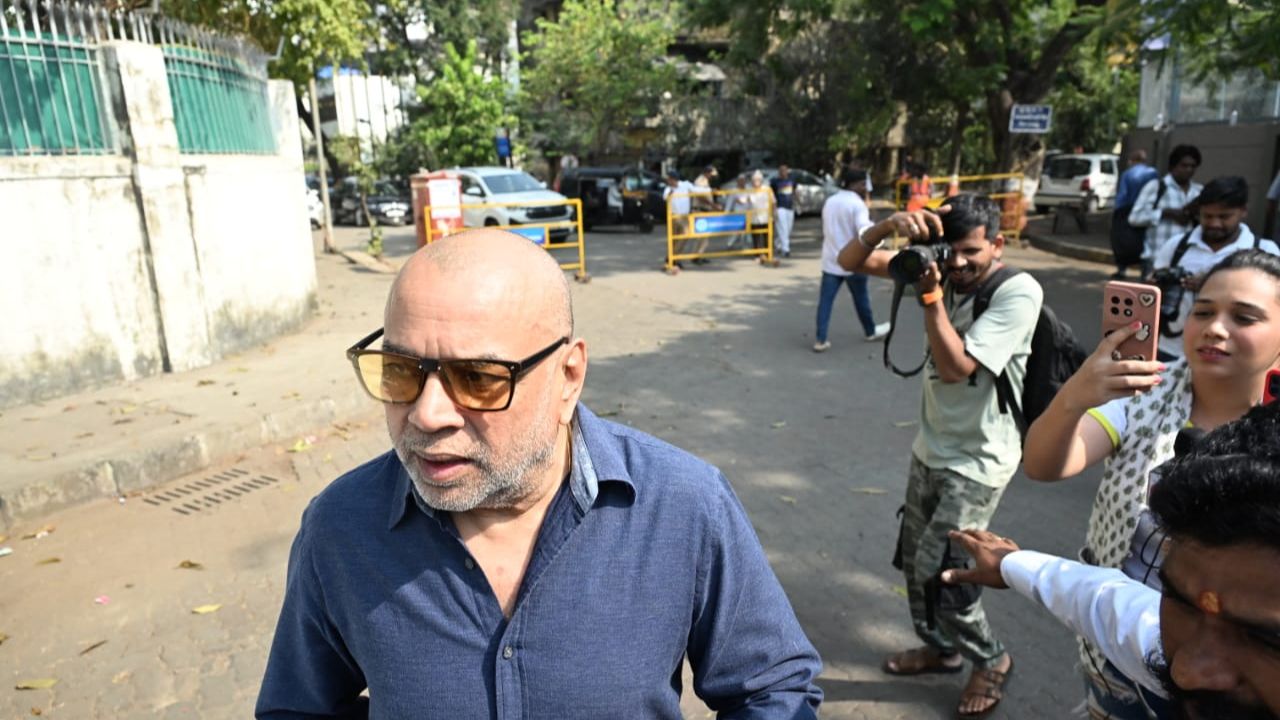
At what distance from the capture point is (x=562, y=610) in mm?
1562

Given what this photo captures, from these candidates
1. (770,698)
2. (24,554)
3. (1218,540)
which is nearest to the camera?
(1218,540)

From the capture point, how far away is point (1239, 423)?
1380 mm

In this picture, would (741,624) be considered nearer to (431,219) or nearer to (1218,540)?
(1218,540)

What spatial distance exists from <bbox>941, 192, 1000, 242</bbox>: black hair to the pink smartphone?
40.1 inches

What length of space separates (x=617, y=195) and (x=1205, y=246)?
17.9 m

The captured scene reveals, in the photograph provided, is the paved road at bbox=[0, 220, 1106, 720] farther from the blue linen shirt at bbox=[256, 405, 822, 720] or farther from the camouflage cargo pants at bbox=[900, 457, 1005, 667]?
the blue linen shirt at bbox=[256, 405, 822, 720]

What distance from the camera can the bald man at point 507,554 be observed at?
1546mm

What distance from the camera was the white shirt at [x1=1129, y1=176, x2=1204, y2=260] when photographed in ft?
26.9

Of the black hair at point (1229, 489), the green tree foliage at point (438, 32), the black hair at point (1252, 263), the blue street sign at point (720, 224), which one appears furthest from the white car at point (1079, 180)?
the black hair at point (1229, 489)

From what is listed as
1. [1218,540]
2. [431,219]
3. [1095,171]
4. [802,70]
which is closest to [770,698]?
[1218,540]

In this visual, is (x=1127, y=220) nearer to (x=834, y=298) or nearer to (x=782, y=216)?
(x=834, y=298)

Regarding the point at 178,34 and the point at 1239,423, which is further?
the point at 178,34

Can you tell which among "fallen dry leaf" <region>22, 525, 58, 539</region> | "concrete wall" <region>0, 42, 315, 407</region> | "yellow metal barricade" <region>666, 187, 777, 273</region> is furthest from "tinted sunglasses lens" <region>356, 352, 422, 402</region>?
"yellow metal barricade" <region>666, 187, 777, 273</region>

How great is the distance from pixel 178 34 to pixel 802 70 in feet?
75.8
